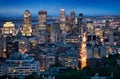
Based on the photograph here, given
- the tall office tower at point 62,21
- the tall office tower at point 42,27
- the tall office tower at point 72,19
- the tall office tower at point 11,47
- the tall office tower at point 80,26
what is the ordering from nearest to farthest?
the tall office tower at point 11,47 < the tall office tower at point 42,27 < the tall office tower at point 80,26 < the tall office tower at point 62,21 < the tall office tower at point 72,19

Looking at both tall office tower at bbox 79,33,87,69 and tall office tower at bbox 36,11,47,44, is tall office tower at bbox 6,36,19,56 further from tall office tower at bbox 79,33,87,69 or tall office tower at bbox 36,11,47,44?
tall office tower at bbox 36,11,47,44

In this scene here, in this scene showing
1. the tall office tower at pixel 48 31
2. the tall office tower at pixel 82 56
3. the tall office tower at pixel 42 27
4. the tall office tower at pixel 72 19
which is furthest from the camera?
the tall office tower at pixel 72 19

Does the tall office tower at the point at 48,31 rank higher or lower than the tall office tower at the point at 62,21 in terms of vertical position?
lower

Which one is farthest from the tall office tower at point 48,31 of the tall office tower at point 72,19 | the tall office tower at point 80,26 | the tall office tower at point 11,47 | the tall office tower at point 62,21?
the tall office tower at point 11,47

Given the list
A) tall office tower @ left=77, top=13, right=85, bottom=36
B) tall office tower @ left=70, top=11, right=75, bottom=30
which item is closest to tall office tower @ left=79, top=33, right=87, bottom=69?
tall office tower @ left=77, top=13, right=85, bottom=36

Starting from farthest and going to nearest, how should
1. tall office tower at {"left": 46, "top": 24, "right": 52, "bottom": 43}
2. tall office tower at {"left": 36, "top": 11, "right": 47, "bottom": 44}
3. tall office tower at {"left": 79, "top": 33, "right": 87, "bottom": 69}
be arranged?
tall office tower at {"left": 46, "top": 24, "right": 52, "bottom": 43} → tall office tower at {"left": 36, "top": 11, "right": 47, "bottom": 44} → tall office tower at {"left": 79, "top": 33, "right": 87, "bottom": 69}

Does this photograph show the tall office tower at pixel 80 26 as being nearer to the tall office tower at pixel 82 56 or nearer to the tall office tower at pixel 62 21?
the tall office tower at pixel 62 21

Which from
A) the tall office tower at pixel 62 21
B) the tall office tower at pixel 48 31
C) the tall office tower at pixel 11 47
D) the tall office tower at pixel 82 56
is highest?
the tall office tower at pixel 62 21

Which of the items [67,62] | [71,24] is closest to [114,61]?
[67,62]
